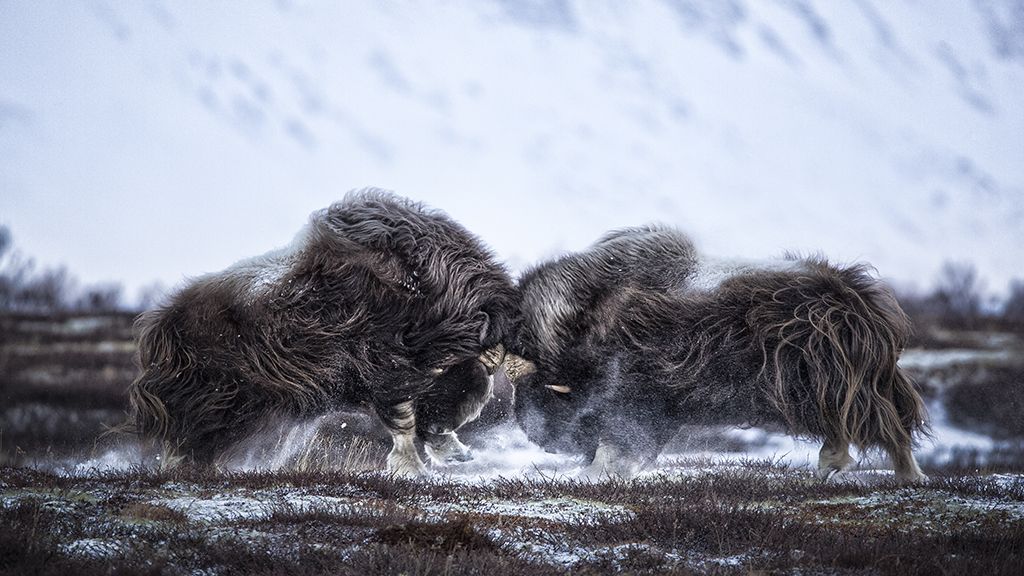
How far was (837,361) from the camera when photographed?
581cm

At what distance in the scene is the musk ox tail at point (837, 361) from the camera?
582 centimetres

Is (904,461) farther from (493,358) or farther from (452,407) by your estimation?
(452,407)

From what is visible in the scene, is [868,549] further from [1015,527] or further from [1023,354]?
[1023,354]

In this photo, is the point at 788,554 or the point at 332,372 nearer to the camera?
the point at 788,554

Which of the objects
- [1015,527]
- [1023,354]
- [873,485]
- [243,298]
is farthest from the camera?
[1023,354]

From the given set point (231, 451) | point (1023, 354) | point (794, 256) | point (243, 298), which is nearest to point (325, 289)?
point (243, 298)

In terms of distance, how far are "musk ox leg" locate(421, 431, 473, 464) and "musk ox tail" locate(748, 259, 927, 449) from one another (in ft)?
8.17

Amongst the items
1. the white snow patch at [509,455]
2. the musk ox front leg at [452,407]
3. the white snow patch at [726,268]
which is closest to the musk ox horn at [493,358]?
the musk ox front leg at [452,407]

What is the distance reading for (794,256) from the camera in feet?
21.3

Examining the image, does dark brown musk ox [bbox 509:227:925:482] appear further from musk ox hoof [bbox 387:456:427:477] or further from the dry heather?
musk ox hoof [bbox 387:456:427:477]

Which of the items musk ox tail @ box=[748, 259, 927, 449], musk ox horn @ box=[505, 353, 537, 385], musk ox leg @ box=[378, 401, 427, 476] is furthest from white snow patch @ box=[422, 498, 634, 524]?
musk ox horn @ box=[505, 353, 537, 385]

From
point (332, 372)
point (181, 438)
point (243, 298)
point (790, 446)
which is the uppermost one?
point (243, 298)

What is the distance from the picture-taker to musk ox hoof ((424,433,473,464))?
7229mm

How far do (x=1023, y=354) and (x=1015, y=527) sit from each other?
580 inches
